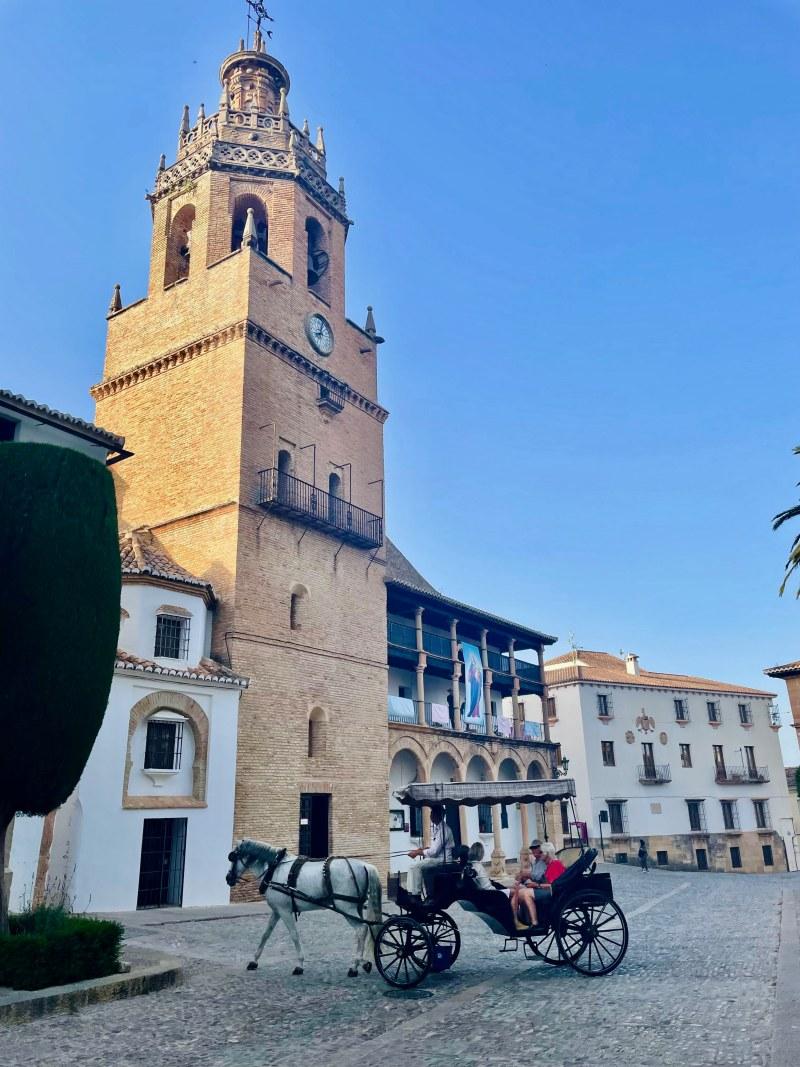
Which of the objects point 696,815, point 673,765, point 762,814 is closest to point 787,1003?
point 673,765

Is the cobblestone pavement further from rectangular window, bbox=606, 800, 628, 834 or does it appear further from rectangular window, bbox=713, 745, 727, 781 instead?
rectangular window, bbox=713, 745, 727, 781

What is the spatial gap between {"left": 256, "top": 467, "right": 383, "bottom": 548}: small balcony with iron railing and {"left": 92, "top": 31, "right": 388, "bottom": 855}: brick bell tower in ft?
0.22

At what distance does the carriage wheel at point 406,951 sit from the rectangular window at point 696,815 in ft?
124

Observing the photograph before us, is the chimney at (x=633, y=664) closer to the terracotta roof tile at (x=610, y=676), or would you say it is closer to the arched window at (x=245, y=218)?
the terracotta roof tile at (x=610, y=676)

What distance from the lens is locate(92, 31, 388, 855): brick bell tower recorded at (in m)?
21.6

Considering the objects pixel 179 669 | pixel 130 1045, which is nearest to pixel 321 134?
pixel 179 669

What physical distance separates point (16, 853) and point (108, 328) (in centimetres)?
1771

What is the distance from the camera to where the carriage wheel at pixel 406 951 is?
30.1 feet

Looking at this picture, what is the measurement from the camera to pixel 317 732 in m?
22.8

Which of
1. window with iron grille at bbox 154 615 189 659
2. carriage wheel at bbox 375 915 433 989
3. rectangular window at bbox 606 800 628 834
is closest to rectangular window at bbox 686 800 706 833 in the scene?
rectangular window at bbox 606 800 628 834

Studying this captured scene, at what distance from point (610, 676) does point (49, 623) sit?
38.0 m

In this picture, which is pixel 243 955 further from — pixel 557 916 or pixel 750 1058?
pixel 750 1058

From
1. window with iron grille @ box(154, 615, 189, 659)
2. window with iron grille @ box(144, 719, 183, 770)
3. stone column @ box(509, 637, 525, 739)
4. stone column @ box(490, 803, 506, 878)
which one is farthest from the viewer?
stone column @ box(509, 637, 525, 739)

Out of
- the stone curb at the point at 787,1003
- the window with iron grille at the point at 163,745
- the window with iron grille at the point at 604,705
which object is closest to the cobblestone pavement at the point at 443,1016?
the stone curb at the point at 787,1003
